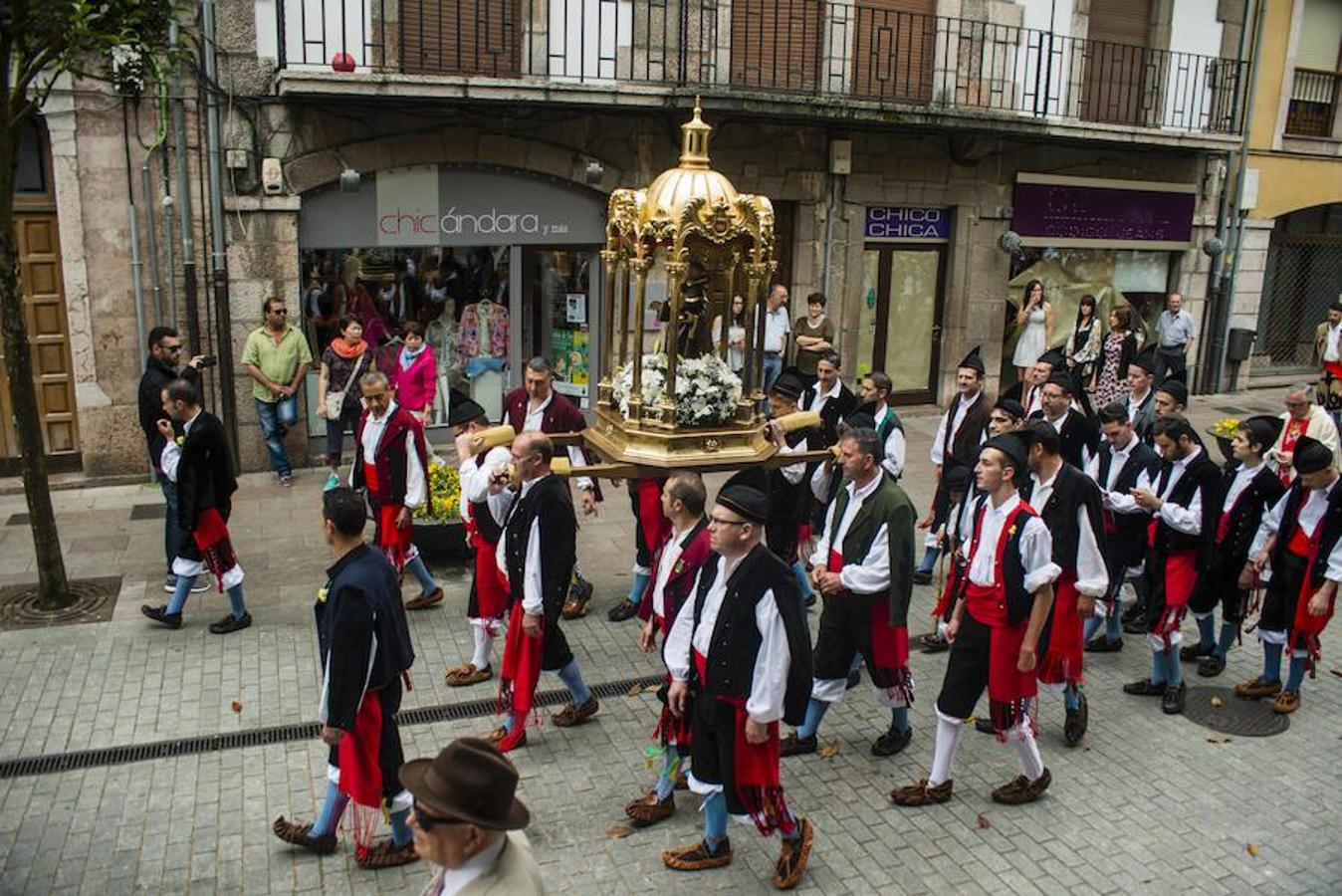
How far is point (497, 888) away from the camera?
3230 millimetres

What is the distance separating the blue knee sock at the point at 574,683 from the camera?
22.5 feet

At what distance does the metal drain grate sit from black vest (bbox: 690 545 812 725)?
2453 millimetres

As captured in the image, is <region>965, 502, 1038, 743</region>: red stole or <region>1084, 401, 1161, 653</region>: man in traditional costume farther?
<region>1084, 401, 1161, 653</region>: man in traditional costume

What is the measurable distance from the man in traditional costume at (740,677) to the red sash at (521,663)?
107 cm

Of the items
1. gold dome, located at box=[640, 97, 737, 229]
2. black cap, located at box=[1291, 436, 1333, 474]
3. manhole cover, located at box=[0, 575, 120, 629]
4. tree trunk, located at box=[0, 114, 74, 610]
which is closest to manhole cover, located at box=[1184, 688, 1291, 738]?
black cap, located at box=[1291, 436, 1333, 474]

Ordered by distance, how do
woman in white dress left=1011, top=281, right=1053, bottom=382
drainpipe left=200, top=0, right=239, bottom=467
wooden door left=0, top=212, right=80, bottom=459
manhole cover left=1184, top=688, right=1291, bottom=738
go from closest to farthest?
manhole cover left=1184, top=688, right=1291, bottom=738
drainpipe left=200, top=0, right=239, bottom=467
wooden door left=0, top=212, right=80, bottom=459
woman in white dress left=1011, top=281, right=1053, bottom=382

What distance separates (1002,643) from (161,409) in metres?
6.55

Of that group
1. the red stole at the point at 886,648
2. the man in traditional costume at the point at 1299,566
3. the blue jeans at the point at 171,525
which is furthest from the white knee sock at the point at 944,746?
the blue jeans at the point at 171,525

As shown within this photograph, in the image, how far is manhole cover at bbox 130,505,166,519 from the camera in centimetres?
1092

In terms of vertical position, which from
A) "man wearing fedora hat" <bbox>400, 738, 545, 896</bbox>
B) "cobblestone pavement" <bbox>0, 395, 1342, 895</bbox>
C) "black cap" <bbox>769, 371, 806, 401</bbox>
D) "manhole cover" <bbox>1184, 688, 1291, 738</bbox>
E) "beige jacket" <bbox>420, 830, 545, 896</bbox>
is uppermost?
"black cap" <bbox>769, 371, 806, 401</bbox>

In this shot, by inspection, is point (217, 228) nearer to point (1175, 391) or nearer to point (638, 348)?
point (638, 348)

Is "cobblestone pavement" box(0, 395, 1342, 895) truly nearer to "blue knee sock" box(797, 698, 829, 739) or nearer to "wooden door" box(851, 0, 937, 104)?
"blue knee sock" box(797, 698, 829, 739)

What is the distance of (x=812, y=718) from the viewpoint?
6762 millimetres

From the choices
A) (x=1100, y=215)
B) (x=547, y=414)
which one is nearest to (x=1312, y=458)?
(x=547, y=414)
